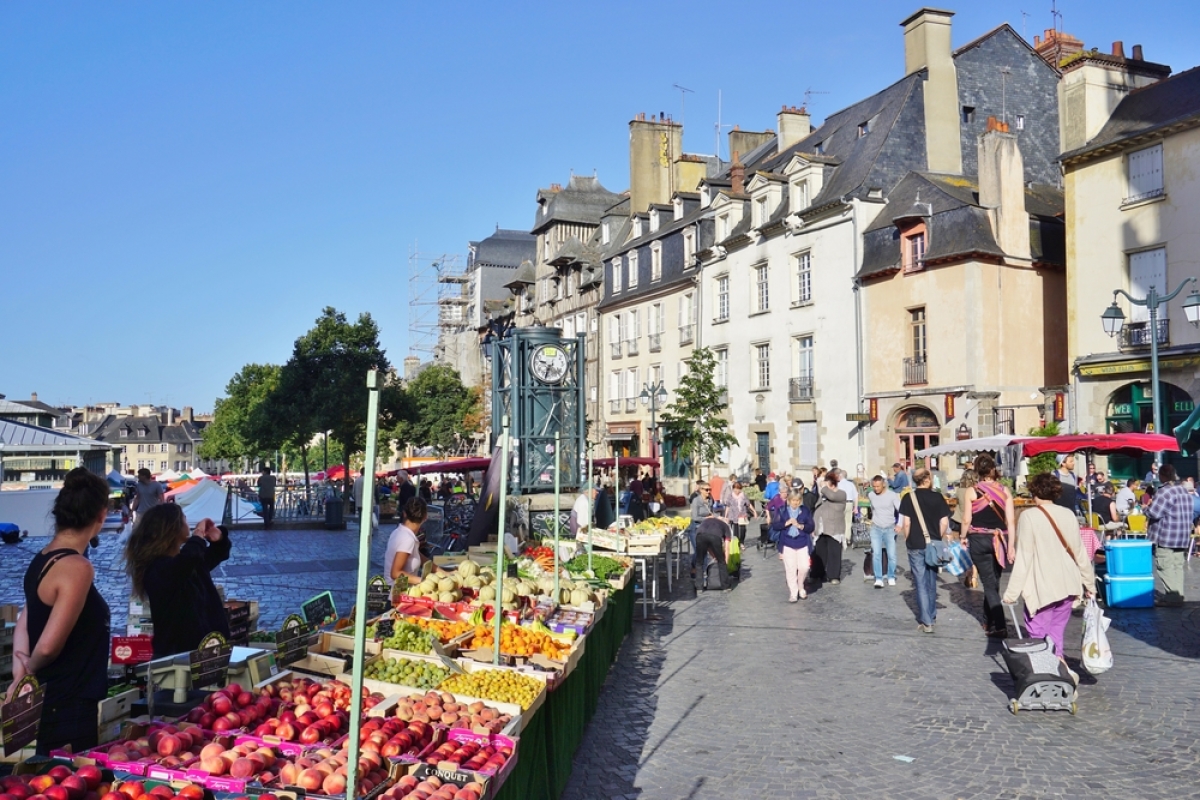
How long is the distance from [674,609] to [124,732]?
396 inches

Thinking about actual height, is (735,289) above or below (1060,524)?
above

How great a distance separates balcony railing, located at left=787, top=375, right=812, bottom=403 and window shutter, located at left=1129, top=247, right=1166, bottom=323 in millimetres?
10551

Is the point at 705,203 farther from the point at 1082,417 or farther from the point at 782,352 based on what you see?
the point at 1082,417

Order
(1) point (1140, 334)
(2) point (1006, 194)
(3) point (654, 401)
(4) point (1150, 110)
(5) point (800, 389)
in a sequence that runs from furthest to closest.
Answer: (3) point (654, 401), (5) point (800, 389), (2) point (1006, 194), (4) point (1150, 110), (1) point (1140, 334)

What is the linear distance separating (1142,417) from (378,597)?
22.5 meters

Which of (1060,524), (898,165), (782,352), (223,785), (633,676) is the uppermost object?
(898,165)

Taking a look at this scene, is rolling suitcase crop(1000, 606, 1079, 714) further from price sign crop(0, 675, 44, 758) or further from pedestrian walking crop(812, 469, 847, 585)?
pedestrian walking crop(812, 469, 847, 585)

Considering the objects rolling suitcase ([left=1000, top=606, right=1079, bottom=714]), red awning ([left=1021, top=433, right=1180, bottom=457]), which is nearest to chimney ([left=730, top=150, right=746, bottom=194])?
red awning ([left=1021, top=433, right=1180, bottom=457])

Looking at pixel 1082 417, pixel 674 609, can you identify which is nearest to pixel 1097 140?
pixel 1082 417

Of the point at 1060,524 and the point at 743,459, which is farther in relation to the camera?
the point at 743,459

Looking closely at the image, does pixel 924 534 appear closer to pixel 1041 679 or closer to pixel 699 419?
pixel 1041 679

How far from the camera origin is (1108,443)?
17109 millimetres

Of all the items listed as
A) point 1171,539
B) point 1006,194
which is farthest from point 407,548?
point 1006,194

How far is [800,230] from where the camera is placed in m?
34.4
